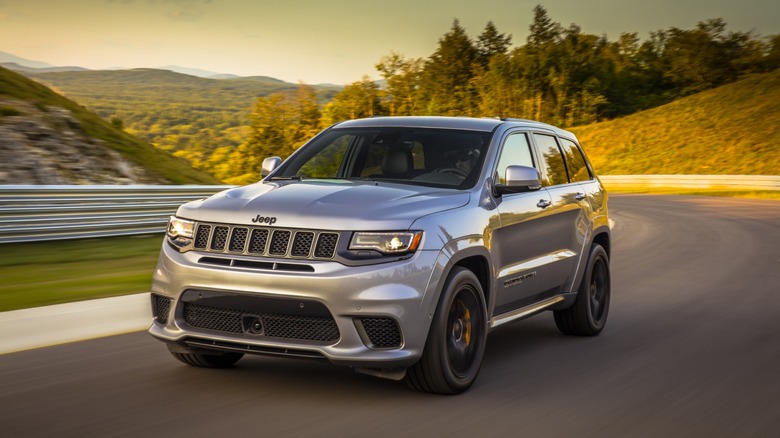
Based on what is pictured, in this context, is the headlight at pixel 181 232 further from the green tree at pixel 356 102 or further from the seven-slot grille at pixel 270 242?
the green tree at pixel 356 102

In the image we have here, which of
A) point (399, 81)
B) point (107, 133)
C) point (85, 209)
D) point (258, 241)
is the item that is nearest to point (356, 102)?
point (399, 81)

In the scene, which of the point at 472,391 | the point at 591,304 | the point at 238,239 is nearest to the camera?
the point at 238,239

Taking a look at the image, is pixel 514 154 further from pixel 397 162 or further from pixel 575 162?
pixel 575 162

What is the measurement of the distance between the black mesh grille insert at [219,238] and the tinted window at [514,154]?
2.06 meters

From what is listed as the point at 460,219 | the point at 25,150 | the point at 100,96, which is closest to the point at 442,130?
the point at 460,219

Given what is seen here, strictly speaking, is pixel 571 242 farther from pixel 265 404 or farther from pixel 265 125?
pixel 265 125

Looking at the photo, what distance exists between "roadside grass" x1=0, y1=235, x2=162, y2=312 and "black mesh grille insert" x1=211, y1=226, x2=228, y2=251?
3.88 meters

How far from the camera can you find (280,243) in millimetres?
5746

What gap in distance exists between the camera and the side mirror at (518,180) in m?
6.80

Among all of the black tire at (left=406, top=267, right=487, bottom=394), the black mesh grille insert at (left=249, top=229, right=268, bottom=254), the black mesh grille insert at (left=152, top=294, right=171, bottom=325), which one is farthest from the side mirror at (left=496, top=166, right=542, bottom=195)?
the black mesh grille insert at (left=152, top=294, right=171, bottom=325)

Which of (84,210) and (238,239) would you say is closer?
(238,239)

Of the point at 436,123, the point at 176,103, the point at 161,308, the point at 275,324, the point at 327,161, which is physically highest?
the point at 436,123

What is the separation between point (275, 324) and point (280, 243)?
0.45 meters

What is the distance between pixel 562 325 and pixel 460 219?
280 cm
